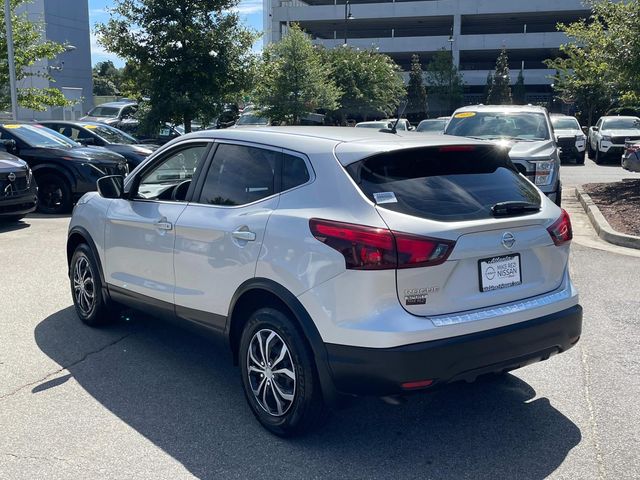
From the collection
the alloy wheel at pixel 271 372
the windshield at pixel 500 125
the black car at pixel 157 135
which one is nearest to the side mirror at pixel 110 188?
the alloy wheel at pixel 271 372

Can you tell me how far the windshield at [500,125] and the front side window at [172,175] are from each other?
259 inches

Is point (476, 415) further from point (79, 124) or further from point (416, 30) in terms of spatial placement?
point (416, 30)

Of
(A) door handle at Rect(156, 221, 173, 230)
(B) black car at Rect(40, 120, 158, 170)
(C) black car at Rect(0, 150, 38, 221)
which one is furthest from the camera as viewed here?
(B) black car at Rect(40, 120, 158, 170)

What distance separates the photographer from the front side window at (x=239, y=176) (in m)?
4.25

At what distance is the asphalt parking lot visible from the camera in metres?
3.66

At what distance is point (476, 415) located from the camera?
4.30 meters

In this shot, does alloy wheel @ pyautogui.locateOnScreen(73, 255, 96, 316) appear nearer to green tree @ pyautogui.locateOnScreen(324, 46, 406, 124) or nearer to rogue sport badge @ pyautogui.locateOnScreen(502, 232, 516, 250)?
rogue sport badge @ pyautogui.locateOnScreen(502, 232, 516, 250)

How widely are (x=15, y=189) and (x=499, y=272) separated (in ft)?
31.1

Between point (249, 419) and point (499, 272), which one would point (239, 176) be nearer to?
point (249, 419)

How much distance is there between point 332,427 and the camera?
163 inches

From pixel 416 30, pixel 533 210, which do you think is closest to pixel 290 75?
pixel 533 210

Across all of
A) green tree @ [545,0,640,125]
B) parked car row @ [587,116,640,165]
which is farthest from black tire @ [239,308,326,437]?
parked car row @ [587,116,640,165]

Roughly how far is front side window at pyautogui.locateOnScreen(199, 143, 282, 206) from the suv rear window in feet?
2.18

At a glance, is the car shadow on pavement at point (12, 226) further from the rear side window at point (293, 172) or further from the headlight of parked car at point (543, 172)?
the rear side window at point (293, 172)
